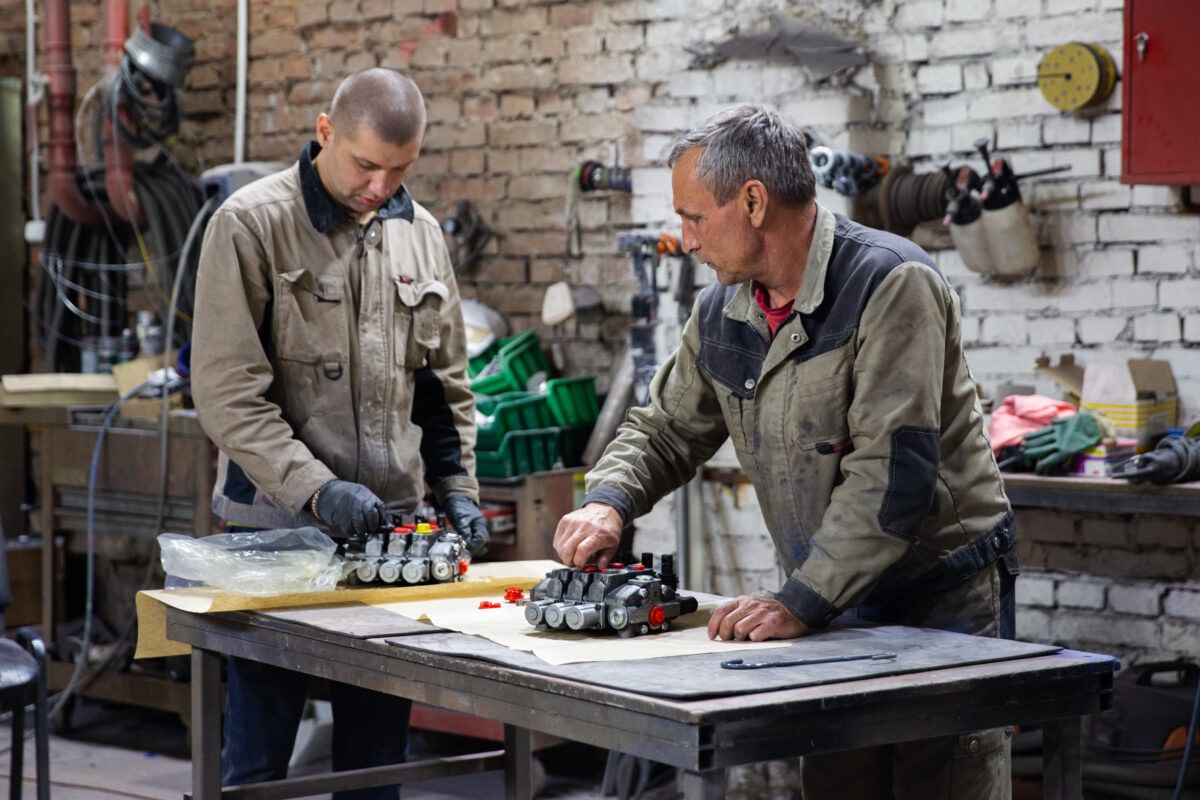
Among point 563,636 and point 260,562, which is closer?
point 563,636

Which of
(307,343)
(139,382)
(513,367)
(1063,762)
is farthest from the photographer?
(139,382)

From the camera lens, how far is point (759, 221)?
8.44 feet

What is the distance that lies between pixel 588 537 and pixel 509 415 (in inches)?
85.1

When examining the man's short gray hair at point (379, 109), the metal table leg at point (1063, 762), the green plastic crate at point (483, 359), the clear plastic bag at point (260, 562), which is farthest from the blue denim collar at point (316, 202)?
the green plastic crate at point (483, 359)

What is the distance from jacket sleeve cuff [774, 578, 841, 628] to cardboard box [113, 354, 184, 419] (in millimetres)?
3309

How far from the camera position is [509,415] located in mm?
4859

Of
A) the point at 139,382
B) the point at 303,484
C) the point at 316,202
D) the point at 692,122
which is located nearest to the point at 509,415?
the point at 692,122

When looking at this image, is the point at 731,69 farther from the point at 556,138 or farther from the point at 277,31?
the point at 277,31

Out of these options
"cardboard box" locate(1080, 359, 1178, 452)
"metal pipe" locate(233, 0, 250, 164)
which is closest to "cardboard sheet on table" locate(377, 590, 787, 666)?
"cardboard box" locate(1080, 359, 1178, 452)

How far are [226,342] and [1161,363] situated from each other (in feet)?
8.52

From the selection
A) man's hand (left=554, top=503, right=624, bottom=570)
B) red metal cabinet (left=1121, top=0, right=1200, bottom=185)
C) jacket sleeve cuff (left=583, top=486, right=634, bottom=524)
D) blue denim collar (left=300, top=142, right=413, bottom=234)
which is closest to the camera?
man's hand (left=554, top=503, right=624, bottom=570)

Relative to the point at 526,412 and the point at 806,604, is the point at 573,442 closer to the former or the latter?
the point at 526,412

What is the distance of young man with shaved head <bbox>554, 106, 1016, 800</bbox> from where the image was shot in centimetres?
246

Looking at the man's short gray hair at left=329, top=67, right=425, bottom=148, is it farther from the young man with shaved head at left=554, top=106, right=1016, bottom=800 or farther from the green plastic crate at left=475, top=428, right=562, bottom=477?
the green plastic crate at left=475, top=428, right=562, bottom=477
